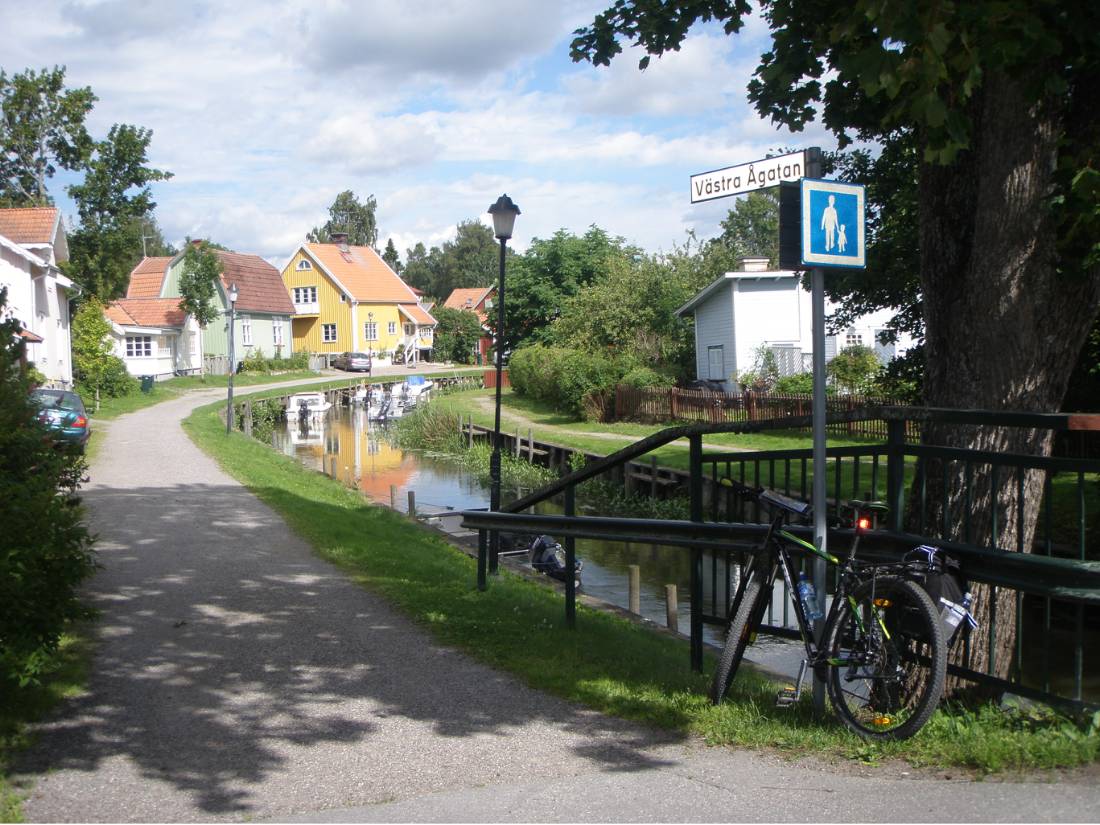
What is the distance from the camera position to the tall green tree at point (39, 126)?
45.6m

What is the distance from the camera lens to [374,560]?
10.6m

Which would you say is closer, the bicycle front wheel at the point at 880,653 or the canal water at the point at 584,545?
the bicycle front wheel at the point at 880,653

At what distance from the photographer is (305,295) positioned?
80375 mm

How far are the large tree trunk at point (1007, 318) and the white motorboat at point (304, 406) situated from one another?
43.7 meters

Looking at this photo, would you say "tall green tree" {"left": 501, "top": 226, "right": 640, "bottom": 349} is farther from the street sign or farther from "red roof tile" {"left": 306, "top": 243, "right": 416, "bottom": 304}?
the street sign

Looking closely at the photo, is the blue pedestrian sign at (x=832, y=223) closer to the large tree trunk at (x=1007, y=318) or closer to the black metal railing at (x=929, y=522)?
the black metal railing at (x=929, y=522)

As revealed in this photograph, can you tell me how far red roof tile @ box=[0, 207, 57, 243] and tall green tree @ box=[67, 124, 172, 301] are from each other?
12.3m

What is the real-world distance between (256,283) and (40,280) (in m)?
37.7

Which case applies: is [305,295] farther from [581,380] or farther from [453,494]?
[453,494]

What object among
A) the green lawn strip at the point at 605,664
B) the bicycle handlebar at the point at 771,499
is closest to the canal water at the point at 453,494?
the green lawn strip at the point at 605,664

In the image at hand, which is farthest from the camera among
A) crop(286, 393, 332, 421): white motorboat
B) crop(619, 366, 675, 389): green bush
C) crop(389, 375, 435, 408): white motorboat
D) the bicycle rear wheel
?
crop(389, 375, 435, 408): white motorboat

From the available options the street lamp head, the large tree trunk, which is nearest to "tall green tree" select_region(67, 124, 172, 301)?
the street lamp head

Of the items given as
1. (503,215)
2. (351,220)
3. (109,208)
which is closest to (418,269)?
(351,220)

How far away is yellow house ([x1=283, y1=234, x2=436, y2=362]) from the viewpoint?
79.8 meters
